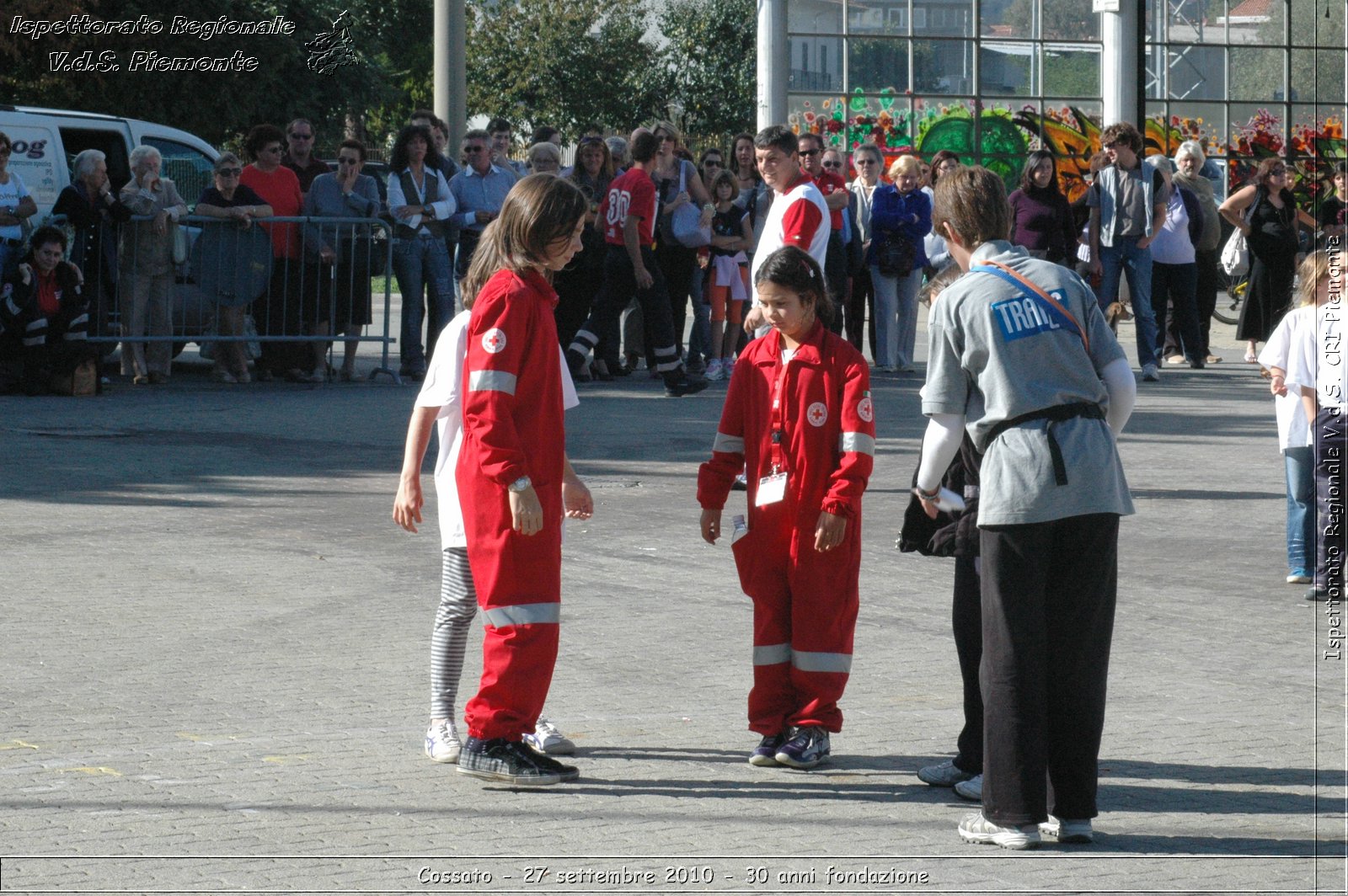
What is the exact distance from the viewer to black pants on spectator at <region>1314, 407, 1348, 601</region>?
309 inches

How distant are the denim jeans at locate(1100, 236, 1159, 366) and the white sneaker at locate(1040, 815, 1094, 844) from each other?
37.4ft

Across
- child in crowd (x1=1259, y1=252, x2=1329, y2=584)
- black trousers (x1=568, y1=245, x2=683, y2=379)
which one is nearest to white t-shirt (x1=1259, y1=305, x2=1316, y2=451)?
child in crowd (x1=1259, y1=252, x2=1329, y2=584)

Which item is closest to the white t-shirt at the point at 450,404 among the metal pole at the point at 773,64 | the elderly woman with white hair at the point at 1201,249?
the elderly woman with white hair at the point at 1201,249

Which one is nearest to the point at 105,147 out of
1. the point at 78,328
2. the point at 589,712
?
the point at 78,328

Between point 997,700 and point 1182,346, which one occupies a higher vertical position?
point 1182,346

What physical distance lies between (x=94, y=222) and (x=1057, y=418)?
11.1 m

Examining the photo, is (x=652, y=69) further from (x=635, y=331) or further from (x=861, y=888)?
(x=861, y=888)

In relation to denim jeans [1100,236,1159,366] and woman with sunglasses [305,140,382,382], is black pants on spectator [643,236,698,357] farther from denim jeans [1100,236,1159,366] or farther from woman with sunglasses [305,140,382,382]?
denim jeans [1100,236,1159,366]

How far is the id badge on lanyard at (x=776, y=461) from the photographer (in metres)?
5.42

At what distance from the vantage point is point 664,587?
7.96 meters

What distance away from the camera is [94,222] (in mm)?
14227

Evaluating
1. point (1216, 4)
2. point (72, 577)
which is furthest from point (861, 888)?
point (1216, 4)

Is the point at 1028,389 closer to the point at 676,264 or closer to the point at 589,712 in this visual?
the point at 589,712

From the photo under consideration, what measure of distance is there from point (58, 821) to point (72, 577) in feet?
11.0
